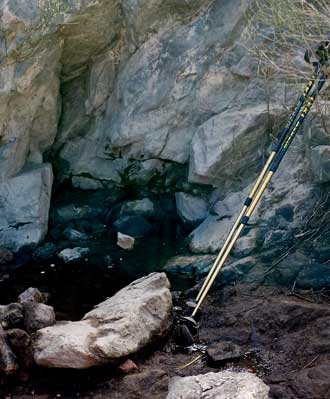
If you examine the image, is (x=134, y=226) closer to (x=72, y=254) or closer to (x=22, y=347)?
(x=72, y=254)

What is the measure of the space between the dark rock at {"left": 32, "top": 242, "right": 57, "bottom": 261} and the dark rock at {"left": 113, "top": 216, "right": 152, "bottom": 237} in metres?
1.18

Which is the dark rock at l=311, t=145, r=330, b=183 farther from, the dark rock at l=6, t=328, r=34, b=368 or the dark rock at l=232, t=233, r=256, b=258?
the dark rock at l=6, t=328, r=34, b=368

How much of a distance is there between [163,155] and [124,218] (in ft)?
4.26

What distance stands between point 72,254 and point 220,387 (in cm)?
554

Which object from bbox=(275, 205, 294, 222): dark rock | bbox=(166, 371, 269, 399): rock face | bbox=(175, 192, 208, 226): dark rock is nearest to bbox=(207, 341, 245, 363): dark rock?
bbox=(166, 371, 269, 399): rock face

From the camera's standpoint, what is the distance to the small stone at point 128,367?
612cm

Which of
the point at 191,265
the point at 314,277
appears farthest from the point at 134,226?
the point at 314,277

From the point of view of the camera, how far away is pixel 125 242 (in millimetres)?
10312

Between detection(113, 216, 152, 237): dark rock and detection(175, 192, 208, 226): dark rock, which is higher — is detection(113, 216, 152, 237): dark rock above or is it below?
below

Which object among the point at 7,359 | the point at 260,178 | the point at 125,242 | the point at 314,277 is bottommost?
the point at 125,242

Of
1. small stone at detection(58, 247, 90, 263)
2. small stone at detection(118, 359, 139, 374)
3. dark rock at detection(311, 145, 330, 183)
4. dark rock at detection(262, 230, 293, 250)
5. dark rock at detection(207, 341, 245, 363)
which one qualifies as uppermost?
dark rock at detection(311, 145, 330, 183)

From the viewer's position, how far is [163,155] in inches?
431

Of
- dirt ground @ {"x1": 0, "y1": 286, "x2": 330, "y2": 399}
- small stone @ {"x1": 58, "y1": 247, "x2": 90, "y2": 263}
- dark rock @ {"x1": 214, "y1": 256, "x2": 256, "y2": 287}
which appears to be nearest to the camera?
dirt ground @ {"x1": 0, "y1": 286, "x2": 330, "y2": 399}

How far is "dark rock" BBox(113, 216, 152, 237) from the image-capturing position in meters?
10.7
